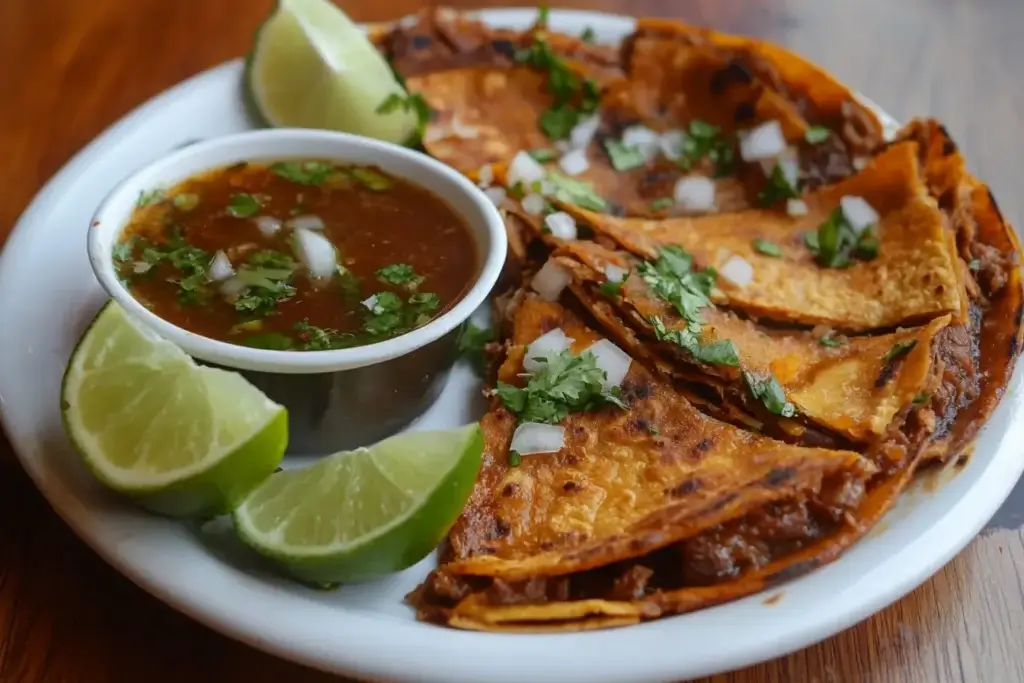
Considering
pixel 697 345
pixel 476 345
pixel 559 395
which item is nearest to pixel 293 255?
pixel 476 345

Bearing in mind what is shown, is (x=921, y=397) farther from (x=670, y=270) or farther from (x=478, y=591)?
(x=478, y=591)

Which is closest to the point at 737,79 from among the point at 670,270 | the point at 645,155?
the point at 645,155

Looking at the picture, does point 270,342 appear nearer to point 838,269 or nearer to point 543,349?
point 543,349

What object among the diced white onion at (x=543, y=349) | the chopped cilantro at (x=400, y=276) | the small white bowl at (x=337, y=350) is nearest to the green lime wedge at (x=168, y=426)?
the small white bowl at (x=337, y=350)

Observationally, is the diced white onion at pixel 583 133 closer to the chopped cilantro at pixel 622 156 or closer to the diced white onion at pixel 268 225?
the chopped cilantro at pixel 622 156

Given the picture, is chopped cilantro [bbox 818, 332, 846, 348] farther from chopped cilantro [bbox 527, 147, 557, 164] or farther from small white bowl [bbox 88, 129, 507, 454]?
chopped cilantro [bbox 527, 147, 557, 164]

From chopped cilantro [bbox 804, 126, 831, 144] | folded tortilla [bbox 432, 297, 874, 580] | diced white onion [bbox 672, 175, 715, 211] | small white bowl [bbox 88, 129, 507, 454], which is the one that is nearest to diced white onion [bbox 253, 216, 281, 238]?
small white bowl [bbox 88, 129, 507, 454]

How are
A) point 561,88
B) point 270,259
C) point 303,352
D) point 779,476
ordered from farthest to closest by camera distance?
point 561,88 < point 270,259 < point 303,352 < point 779,476
